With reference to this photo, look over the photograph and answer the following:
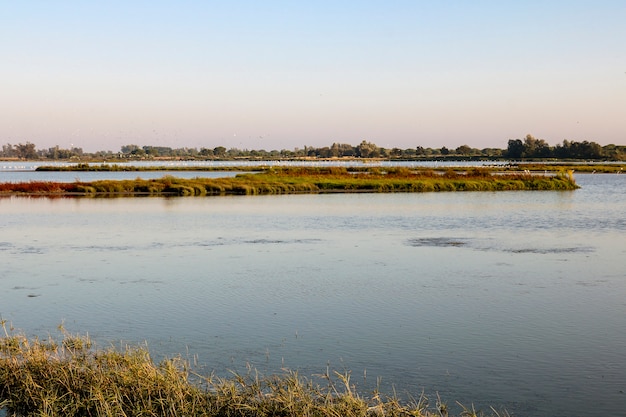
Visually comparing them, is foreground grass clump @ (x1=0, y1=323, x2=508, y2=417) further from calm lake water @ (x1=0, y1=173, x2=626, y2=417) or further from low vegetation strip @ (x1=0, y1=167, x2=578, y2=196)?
low vegetation strip @ (x1=0, y1=167, x2=578, y2=196)

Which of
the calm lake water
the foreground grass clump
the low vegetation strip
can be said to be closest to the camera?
the foreground grass clump

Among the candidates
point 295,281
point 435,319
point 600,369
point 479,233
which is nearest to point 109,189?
point 479,233

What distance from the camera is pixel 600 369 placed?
38.4 ft

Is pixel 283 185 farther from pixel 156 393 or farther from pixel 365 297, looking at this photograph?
pixel 156 393

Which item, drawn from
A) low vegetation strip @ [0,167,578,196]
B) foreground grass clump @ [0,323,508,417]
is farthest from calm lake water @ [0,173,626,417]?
low vegetation strip @ [0,167,578,196]

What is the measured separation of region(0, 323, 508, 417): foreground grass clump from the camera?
9.06 m

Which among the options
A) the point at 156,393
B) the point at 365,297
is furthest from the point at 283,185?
the point at 156,393

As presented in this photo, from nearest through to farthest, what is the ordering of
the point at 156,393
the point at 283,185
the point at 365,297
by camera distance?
1. the point at 156,393
2. the point at 365,297
3. the point at 283,185

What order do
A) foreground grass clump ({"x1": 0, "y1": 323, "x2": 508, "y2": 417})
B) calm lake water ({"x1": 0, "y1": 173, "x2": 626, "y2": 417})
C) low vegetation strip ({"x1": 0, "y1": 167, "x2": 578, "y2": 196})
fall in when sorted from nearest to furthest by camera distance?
foreground grass clump ({"x1": 0, "y1": 323, "x2": 508, "y2": 417}) < calm lake water ({"x1": 0, "y1": 173, "x2": 626, "y2": 417}) < low vegetation strip ({"x1": 0, "y1": 167, "x2": 578, "y2": 196})

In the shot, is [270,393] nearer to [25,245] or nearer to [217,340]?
[217,340]

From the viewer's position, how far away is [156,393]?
9664mm

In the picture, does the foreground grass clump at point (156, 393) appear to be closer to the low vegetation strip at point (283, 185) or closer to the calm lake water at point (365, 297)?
the calm lake water at point (365, 297)

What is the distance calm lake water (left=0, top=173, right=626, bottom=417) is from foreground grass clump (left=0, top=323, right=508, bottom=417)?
3.54ft

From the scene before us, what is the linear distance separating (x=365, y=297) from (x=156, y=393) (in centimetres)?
871
